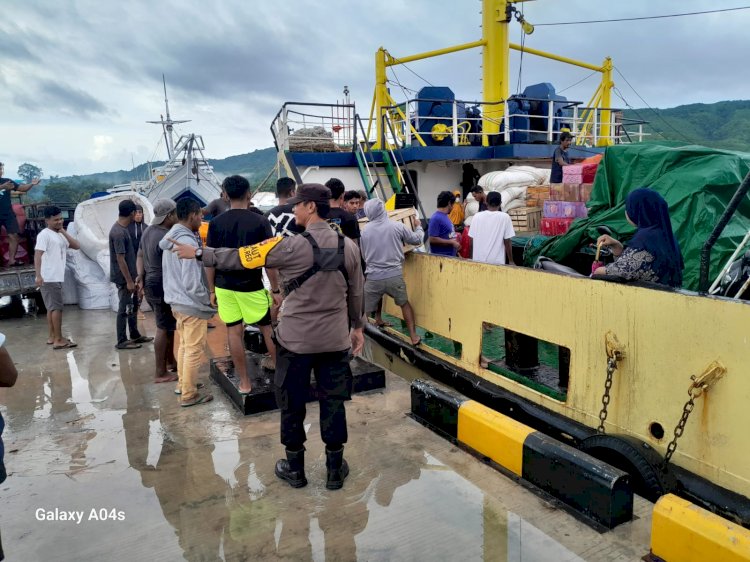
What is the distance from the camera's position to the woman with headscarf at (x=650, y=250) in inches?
139

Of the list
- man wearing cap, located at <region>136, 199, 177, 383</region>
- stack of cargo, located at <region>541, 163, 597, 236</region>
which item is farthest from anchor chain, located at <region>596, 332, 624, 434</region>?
man wearing cap, located at <region>136, 199, 177, 383</region>

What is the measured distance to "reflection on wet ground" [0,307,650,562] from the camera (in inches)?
110

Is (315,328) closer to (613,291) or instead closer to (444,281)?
(613,291)

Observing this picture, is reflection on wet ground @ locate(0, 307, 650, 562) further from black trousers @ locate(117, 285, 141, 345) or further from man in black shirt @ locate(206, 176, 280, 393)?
black trousers @ locate(117, 285, 141, 345)

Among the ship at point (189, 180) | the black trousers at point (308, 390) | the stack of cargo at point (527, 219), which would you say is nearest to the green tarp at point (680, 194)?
the stack of cargo at point (527, 219)

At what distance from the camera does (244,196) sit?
430cm

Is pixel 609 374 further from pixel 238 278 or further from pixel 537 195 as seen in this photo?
pixel 537 195

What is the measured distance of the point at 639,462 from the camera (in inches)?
129

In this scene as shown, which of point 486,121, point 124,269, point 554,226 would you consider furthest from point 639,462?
point 486,121

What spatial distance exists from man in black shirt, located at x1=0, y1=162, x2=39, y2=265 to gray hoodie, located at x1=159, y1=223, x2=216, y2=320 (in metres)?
5.34

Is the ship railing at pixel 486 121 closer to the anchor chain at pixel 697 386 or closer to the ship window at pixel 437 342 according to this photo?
the ship window at pixel 437 342

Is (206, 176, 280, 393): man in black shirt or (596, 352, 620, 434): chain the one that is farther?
(206, 176, 280, 393): man in black shirt

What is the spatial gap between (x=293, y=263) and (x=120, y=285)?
4.29 meters

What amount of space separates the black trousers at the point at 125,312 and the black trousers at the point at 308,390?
3.99m
